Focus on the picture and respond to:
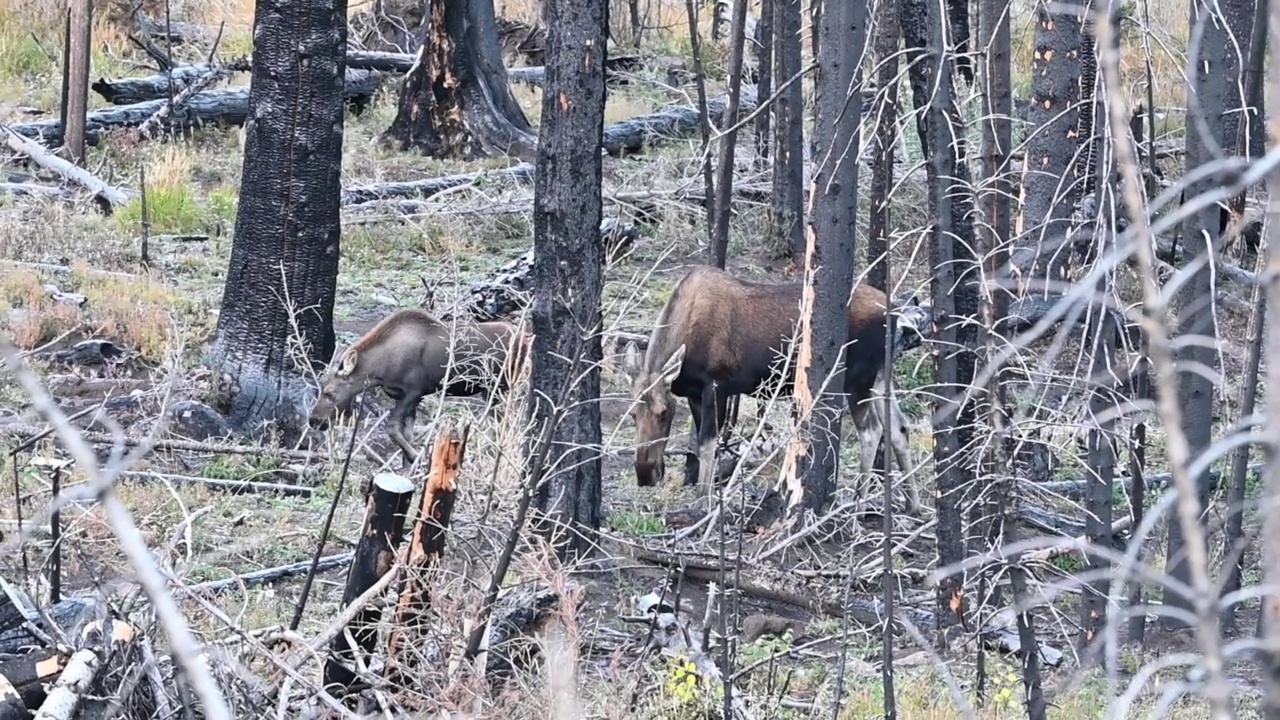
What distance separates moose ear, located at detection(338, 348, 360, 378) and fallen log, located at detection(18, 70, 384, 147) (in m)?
8.76

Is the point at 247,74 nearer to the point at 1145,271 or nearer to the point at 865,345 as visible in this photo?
the point at 865,345

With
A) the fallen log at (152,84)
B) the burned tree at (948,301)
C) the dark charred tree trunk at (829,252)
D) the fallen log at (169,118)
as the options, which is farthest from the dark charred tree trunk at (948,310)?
the fallen log at (152,84)

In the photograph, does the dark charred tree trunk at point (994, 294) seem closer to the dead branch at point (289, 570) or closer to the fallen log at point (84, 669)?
the fallen log at point (84, 669)

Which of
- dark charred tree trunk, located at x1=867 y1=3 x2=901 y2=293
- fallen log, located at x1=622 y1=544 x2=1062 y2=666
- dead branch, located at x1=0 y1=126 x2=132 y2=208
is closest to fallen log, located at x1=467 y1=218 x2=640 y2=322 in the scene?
dark charred tree trunk, located at x1=867 y1=3 x2=901 y2=293

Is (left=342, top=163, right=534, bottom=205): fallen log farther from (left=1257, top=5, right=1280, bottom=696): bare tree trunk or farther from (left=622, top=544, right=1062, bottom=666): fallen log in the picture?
(left=1257, top=5, right=1280, bottom=696): bare tree trunk

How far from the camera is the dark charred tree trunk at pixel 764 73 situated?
15.9 m

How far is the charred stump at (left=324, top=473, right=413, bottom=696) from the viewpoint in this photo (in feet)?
17.1

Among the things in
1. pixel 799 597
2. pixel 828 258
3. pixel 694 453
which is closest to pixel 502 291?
pixel 694 453

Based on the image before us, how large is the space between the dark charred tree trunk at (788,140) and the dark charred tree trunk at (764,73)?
0.10 meters

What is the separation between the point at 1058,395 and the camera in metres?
12.9

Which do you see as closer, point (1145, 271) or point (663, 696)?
point (1145, 271)

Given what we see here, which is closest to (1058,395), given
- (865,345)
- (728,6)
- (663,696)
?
(865,345)

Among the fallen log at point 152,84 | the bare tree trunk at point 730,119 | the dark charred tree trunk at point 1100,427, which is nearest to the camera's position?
the dark charred tree trunk at point 1100,427

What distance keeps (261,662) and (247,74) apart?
18.7 m
